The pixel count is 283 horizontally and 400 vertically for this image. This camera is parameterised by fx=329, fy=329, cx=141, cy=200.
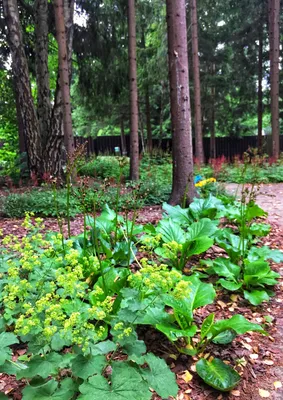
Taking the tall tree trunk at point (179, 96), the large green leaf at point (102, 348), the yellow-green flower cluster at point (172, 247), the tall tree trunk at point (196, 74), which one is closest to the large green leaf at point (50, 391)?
the large green leaf at point (102, 348)

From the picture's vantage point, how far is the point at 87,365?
1.42 meters

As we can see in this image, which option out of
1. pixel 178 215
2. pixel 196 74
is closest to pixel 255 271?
pixel 178 215

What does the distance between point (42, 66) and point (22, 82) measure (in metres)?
0.74

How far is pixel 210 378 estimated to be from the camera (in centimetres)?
191

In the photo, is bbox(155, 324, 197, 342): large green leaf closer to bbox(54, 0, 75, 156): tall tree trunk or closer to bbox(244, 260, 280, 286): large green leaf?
bbox(244, 260, 280, 286): large green leaf

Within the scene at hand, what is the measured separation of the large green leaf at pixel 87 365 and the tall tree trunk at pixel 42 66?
25.5 feet

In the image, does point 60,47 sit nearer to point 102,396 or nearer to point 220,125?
point 102,396

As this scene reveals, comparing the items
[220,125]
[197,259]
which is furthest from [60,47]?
[220,125]

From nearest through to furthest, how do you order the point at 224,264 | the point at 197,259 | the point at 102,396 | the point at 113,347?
the point at 102,396
the point at 113,347
the point at 224,264
the point at 197,259

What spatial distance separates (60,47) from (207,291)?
6.51 m

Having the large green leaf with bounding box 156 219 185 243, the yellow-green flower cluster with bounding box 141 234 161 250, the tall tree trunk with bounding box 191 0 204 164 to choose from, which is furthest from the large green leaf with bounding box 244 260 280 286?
the tall tree trunk with bounding box 191 0 204 164

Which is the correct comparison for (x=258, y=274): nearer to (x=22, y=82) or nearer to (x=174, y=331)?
(x=174, y=331)

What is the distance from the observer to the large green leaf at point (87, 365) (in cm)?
138

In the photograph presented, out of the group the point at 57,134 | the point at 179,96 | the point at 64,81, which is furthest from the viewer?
the point at 57,134
